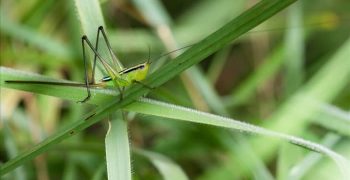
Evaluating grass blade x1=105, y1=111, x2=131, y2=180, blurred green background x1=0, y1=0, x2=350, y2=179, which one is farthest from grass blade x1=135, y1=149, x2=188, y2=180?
grass blade x1=105, y1=111, x2=131, y2=180

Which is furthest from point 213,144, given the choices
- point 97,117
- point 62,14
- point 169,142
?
point 62,14

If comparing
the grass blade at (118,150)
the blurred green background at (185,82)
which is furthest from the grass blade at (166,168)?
the grass blade at (118,150)

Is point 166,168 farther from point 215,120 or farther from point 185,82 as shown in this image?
point 185,82

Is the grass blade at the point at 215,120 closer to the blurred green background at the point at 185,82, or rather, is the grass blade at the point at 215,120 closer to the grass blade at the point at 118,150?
the grass blade at the point at 118,150

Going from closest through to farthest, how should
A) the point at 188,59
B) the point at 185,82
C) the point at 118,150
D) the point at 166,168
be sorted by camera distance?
the point at 188,59, the point at 118,150, the point at 166,168, the point at 185,82

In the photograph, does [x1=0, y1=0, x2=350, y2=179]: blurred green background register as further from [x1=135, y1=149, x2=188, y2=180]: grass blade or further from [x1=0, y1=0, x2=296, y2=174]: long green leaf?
[x1=0, y1=0, x2=296, y2=174]: long green leaf

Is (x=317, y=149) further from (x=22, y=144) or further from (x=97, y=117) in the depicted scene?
(x=22, y=144)

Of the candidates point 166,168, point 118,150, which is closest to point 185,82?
point 166,168

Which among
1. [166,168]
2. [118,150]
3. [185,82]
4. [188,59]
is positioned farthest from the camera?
[185,82]
